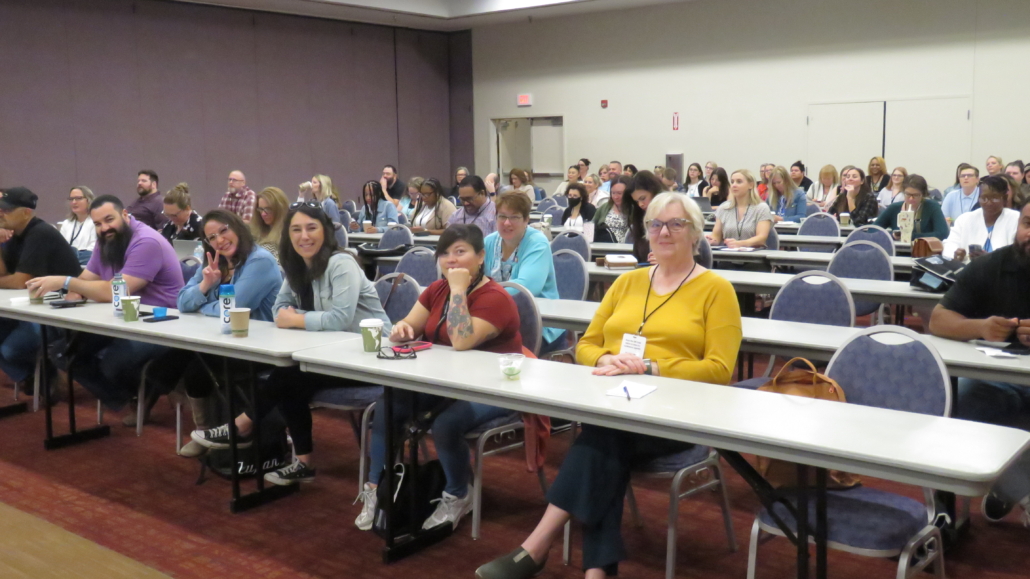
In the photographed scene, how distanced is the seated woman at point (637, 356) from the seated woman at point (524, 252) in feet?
4.00

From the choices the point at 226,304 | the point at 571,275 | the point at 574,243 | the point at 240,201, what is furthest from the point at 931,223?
the point at 240,201

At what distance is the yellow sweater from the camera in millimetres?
2834

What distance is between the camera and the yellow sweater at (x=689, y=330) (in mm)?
2834

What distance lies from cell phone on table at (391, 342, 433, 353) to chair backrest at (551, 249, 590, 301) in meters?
1.83

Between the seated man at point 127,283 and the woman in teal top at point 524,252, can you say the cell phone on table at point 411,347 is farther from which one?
the seated man at point 127,283

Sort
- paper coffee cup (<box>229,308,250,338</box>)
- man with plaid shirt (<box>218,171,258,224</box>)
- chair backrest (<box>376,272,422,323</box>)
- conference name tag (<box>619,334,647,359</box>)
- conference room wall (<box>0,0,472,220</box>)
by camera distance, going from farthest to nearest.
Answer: conference room wall (<box>0,0,472,220</box>), man with plaid shirt (<box>218,171,258,224</box>), chair backrest (<box>376,272,422,323</box>), paper coffee cup (<box>229,308,250,338</box>), conference name tag (<box>619,334,647,359</box>)

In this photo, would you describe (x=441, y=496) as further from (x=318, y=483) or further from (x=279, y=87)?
(x=279, y=87)

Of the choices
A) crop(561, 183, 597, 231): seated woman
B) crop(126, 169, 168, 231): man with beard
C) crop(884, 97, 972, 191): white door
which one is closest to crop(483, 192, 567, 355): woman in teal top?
crop(561, 183, 597, 231): seated woman

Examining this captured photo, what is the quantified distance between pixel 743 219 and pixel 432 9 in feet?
31.5

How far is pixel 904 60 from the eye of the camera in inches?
486

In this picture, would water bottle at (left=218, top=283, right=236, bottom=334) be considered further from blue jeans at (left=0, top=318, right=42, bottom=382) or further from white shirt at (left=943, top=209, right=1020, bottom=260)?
white shirt at (left=943, top=209, right=1020, bottom=260)

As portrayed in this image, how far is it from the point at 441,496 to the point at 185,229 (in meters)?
5.14

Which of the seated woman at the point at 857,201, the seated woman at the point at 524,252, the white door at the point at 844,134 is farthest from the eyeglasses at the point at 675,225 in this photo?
the white door at the point at 844,134

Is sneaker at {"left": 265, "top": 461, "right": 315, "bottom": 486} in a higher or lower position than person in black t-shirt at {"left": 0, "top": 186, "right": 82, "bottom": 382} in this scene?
lower
